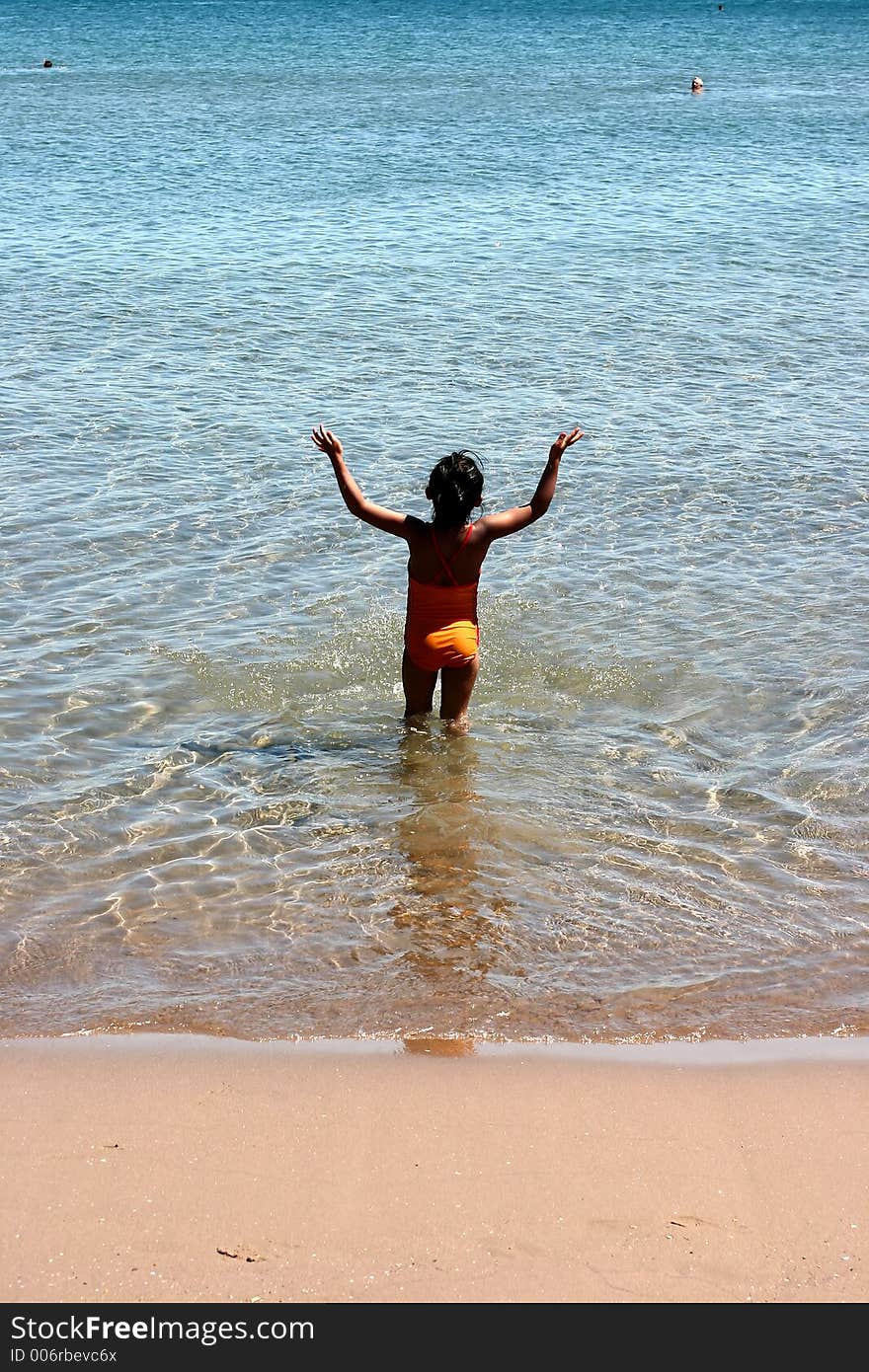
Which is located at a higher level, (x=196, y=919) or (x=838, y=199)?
(x=838, y=199)

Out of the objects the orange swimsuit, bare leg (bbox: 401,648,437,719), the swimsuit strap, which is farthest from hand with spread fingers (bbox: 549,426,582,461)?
bare leg (bbox: 401,648,437,719)

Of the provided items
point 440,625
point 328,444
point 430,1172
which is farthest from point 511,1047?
point 328,444

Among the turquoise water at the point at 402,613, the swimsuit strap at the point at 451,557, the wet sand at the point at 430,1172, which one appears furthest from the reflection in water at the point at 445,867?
the swimsuit strap at the point at 451,557

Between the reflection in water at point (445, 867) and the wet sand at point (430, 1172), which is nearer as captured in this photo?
the wet sand at point (430, 1172)

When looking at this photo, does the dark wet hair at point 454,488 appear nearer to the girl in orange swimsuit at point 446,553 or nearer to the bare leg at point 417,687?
the girl in orange swimsuit at point 446,553

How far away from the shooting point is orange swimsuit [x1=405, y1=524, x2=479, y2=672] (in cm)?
665

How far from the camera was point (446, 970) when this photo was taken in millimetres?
5223

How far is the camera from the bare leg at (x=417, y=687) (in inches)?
276

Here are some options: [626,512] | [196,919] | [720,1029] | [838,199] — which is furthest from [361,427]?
[838,199]

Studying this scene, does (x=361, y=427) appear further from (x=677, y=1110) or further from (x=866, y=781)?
(x=677, y=1110)

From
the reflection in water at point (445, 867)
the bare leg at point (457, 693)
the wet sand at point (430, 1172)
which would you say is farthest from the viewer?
the bare leg at point (457, 693)

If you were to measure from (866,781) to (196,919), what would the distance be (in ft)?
10.8

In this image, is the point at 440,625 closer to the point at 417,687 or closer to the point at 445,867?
the point at 417,687

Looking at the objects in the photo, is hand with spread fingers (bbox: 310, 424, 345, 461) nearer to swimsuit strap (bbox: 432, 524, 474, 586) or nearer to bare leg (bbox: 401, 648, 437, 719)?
swimsuit strap (bbox: 432, 524, 474, 586)
